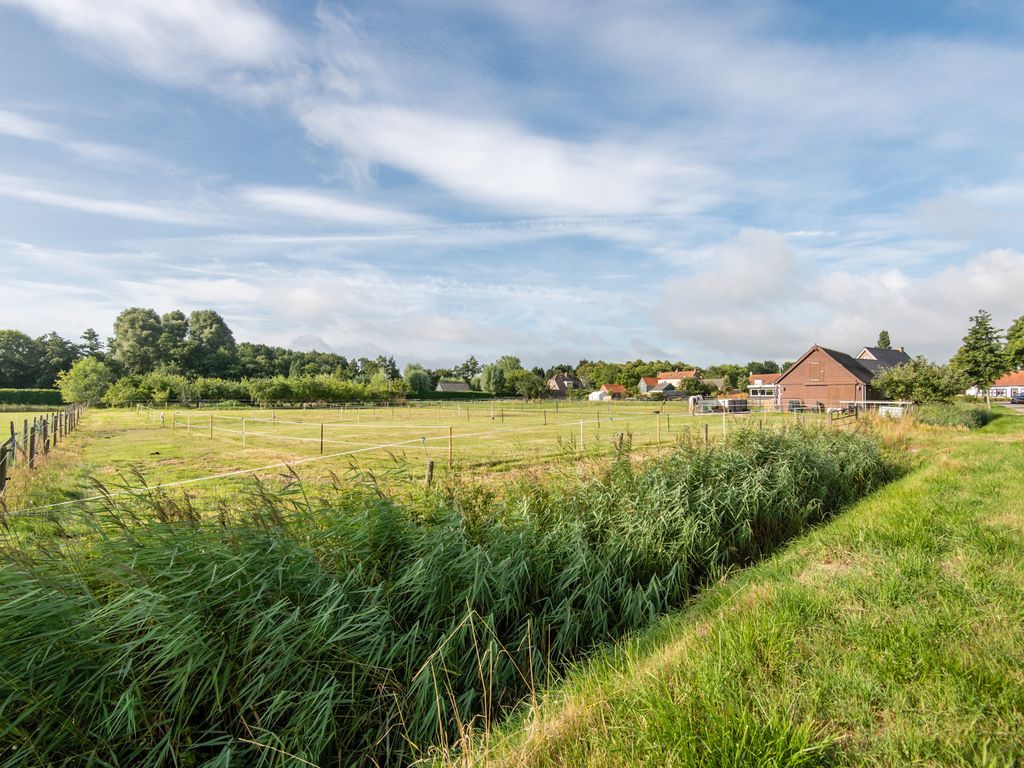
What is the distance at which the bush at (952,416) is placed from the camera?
68.8ft

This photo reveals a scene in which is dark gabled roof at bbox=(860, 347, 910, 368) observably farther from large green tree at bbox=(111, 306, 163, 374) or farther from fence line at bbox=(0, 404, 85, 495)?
large green tree at bbox=(111, 306, 163, 374)

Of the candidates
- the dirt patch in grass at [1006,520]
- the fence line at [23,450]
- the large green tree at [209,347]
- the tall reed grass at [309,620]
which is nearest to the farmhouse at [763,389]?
the dirt patch in grass at [1006,520]

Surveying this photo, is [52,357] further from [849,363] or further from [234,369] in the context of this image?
[849,363]

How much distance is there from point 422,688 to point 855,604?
3530 mm

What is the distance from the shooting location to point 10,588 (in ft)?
11.0

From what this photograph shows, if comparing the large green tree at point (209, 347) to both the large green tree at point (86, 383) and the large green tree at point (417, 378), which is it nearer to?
the large green tree at point (86, 383)

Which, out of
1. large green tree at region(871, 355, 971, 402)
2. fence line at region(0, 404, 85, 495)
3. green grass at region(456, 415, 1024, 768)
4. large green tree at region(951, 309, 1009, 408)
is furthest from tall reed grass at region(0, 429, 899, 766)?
large green tree at region(951, 309, 1009, 408)

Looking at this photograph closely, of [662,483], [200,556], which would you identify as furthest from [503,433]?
[200,556]

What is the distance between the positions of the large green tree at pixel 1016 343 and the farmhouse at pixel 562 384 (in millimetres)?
76502

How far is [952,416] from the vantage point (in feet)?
69.7

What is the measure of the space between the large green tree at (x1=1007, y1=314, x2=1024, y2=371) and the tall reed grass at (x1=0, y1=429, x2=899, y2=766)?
213ft

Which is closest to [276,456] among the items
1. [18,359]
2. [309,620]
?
[309,620]

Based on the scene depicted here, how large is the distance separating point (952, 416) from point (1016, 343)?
44.2 meters

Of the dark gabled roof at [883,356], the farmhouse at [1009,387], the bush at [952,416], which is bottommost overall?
the bush at [952,416]
